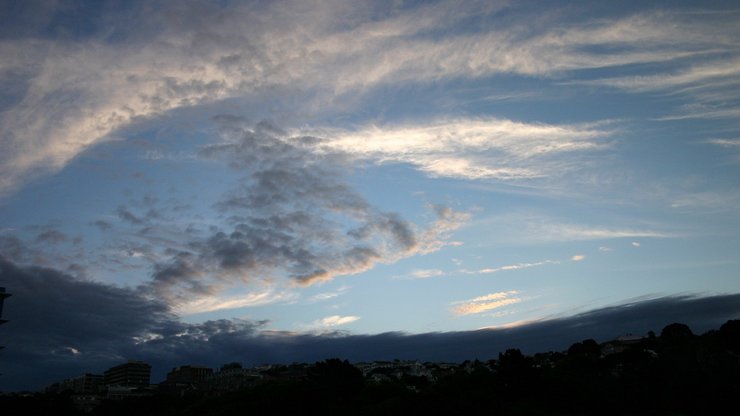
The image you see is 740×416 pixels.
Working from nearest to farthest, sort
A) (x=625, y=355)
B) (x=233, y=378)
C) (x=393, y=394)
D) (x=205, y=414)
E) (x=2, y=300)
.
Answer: (x=2, y=300) < (x=205, y=414) < (x=393, y=394) < (x=625, y=355) < (x=233, y=378)

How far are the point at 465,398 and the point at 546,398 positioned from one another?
8388 mm

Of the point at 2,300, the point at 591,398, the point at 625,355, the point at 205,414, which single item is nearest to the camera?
the point at 2,300

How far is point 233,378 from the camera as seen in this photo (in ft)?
547

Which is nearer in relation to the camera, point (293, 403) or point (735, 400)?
point (735, 400)

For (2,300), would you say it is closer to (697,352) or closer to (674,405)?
(674,405)

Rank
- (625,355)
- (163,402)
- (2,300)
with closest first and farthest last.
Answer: (2,300)
(625,355)
(163,402)

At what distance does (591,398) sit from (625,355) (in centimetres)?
2966

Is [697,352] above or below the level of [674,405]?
above

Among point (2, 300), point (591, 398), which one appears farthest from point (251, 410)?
point (591, 398)

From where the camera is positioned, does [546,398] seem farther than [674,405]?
Yes

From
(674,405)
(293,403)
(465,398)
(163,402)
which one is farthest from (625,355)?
(163,402)

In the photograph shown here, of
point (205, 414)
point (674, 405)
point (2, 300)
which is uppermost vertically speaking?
point (2, 300)

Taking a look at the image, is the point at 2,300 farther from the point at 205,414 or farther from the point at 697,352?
the point at 697,352

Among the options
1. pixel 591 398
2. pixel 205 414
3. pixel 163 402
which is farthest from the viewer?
pixel 163 402
